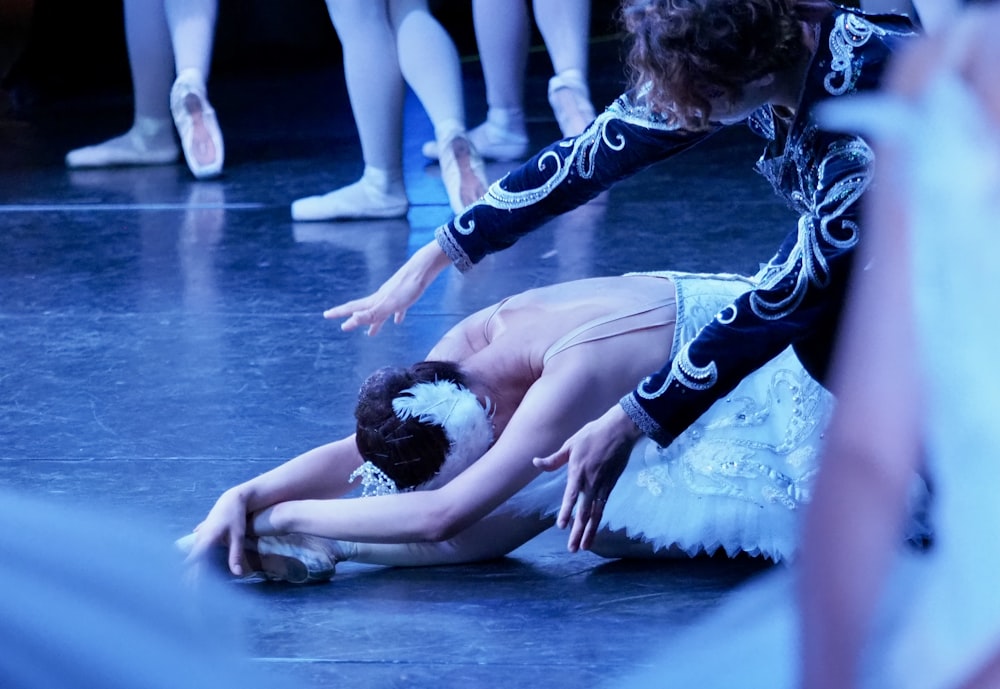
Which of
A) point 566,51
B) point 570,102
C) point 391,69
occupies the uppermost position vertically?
point 391,69

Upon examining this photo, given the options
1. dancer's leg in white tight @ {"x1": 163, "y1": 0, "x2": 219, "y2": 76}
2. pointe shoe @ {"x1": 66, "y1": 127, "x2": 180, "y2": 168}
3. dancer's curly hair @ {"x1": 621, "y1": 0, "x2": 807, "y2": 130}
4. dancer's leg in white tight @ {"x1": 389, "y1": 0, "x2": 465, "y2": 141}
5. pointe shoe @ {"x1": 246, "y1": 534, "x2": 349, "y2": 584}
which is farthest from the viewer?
pointe shoe @ {"x1": 66, "y1": 127, "x2": 180, "y2": 168}

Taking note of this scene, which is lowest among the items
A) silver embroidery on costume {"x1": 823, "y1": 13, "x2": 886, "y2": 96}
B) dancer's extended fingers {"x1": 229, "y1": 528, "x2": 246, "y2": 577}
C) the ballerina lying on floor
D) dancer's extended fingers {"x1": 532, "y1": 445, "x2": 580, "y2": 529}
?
dancer's extended fingers {"x1": 229, "y1": 528, "x2": 246, "y2": 577}

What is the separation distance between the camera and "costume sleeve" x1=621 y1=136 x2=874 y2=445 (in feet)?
4.89

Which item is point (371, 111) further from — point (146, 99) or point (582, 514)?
point (582, 514)

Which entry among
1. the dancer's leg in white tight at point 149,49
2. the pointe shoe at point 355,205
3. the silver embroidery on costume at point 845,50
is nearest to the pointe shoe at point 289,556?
the silver embroidery on costume at point 845,50

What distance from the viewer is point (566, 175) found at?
1846mm

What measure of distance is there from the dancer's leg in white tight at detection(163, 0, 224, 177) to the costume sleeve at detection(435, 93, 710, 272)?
2.04 metres

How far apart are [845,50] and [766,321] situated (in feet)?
0.94

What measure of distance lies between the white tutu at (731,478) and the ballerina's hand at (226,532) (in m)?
0.32

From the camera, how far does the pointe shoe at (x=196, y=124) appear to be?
3.80 meters

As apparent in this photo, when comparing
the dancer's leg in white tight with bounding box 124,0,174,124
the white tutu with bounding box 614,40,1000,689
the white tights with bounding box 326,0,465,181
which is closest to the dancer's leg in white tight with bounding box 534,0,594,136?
the white tights with bounding box 326,0,465,181

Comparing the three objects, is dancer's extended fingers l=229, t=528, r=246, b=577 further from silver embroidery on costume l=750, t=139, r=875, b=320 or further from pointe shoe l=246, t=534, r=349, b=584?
silver embroidery on costume l=750, t=139, r=875, b=320

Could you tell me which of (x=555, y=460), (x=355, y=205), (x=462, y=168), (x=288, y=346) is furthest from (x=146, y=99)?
(x=555, y=460)

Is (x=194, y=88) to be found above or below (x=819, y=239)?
below
